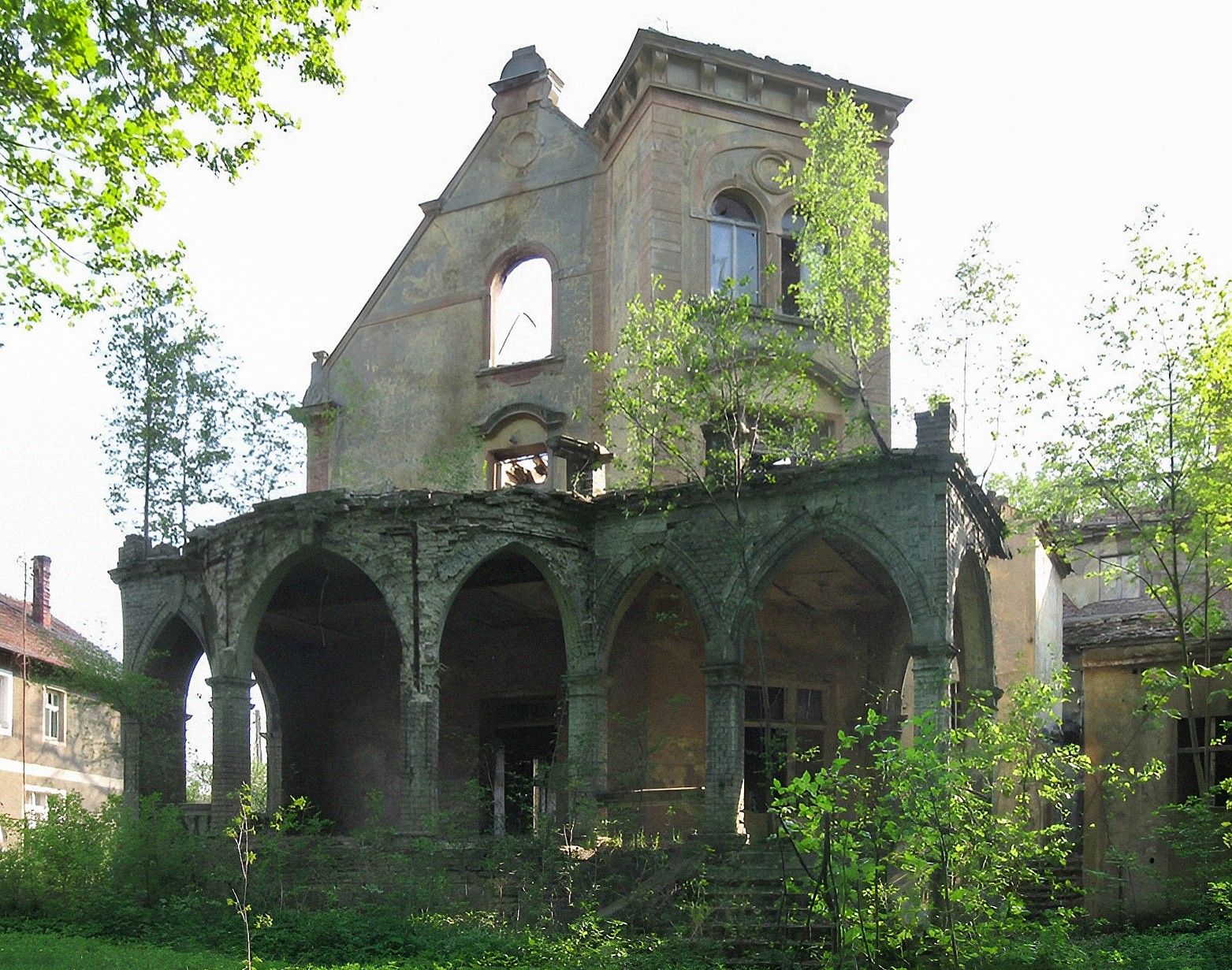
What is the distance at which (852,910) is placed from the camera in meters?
10.8

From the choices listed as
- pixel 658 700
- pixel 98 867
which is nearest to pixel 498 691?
pixel 658 700

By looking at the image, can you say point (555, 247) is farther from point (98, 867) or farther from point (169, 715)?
point (98, 867)

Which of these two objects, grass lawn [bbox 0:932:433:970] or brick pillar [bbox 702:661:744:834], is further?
brick pillar [bbox 702:661:744:834]

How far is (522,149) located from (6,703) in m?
16.1

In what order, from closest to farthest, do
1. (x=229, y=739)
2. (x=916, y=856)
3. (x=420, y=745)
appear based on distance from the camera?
1. (x=916, y=856)
2. (x=420, y=745)
3. (x=229, y=739)

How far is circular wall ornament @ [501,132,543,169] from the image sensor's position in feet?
82.9

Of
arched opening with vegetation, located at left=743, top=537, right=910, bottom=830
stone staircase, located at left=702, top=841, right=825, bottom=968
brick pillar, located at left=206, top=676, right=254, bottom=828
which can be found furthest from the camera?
arched opening with vegetation, located at left=743, top=537, right=910, bottom=830

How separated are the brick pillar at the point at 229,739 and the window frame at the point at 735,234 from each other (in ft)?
30.4

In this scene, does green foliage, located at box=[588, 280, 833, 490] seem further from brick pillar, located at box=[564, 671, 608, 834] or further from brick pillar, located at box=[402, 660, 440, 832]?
brick pillar, located at box=[402, 660, 440, 832]

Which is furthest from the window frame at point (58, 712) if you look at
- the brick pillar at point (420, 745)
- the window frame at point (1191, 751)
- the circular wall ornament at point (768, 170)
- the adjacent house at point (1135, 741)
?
the window frame at point (1191, 751)

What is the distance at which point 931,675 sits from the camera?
16.8 metres

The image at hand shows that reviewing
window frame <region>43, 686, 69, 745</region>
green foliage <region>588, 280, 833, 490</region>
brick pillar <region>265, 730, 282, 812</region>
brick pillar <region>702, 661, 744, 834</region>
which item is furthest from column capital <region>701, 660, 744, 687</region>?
window frame <region>43, 686, 69, 745</region>

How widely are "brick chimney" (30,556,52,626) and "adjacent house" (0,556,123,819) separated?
2 cm

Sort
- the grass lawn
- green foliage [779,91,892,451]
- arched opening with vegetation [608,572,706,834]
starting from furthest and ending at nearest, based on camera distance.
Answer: arched opening with vegetation [608,572,706,834]
green foliage [779,91,892,451]
the grass lawn
